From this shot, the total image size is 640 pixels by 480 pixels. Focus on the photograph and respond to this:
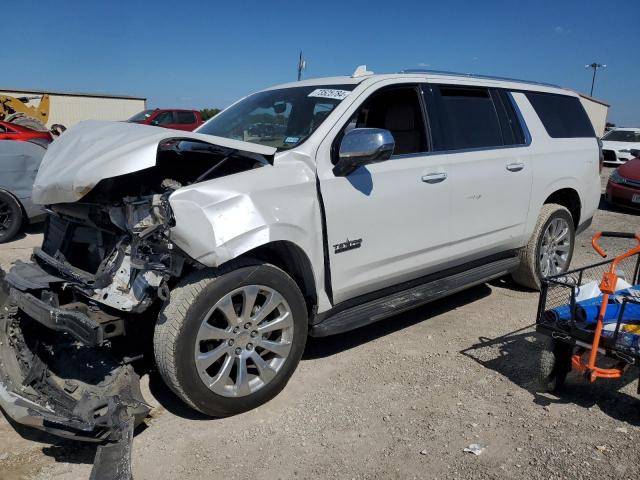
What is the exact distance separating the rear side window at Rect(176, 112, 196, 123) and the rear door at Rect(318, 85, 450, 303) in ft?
50.5

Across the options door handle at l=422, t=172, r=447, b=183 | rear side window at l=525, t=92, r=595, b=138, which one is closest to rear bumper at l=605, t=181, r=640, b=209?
rear side window at l=525, t=92, r=595, b=138

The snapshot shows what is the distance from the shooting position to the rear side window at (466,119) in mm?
4109

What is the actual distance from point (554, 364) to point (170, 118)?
1681 centimetres

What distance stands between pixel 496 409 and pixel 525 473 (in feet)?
2.01

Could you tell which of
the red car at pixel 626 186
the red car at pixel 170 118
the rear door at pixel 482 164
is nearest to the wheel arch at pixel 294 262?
the rear door at pixel 482 164

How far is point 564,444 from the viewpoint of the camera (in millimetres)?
2900

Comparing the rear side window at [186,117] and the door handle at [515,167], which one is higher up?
the rear side window at [186,117]

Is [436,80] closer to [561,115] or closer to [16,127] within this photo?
[561,115]

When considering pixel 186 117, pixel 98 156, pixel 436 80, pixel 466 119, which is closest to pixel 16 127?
pixel 186 117

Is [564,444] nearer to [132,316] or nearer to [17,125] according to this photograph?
[132,316]

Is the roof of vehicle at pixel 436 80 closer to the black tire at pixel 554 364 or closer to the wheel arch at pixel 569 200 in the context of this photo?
the wheel arch at pixel 569 200

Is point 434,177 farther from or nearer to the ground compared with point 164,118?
nearer to the ground

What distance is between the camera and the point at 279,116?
3930mm

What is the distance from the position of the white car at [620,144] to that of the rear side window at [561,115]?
1271cm
